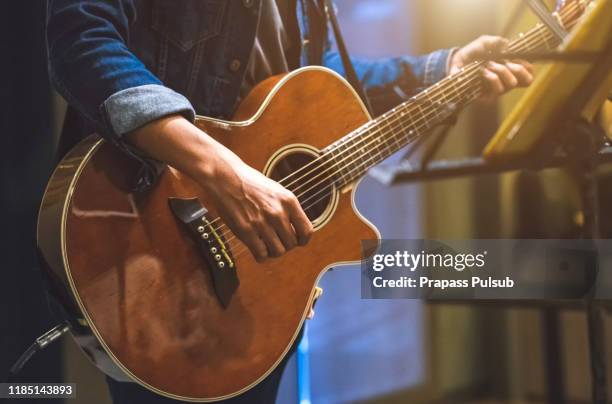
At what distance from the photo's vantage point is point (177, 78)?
1229mm

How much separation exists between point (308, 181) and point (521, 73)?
47cm

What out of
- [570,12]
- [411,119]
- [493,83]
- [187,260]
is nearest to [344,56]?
[411,119]

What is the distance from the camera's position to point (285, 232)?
107cm

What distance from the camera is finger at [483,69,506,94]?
4.44ft

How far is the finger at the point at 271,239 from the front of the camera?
3.49ft

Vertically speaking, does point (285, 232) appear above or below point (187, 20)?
below

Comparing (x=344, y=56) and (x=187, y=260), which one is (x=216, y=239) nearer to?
(x=187, y=260)

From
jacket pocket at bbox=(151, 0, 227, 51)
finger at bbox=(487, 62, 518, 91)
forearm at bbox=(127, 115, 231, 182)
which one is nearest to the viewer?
forearm at bbox=(127, 115, 231, 182)

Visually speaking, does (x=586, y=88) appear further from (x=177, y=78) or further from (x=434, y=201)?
(x=177, y=78)

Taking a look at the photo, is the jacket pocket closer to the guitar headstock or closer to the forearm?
the forearm

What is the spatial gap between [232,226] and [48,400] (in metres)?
0.67

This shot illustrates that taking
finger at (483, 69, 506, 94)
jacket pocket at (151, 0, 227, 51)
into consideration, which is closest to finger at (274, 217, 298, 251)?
jacket pocket at (151, 0, 227, 51)

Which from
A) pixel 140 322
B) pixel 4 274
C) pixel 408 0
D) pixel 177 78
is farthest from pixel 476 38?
pixel 4 274

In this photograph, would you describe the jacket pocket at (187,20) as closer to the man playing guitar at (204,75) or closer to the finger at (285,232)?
the man playing guitar at (204,75)
